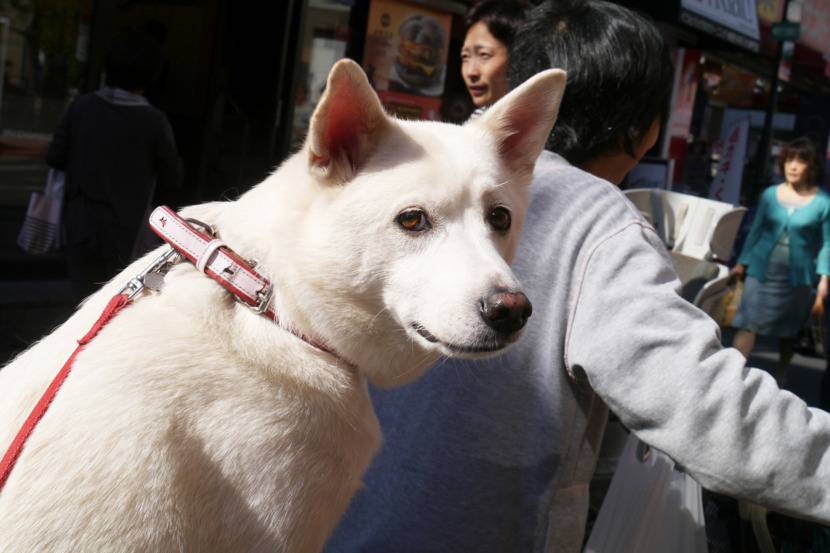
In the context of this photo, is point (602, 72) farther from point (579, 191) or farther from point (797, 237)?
point (797, 237)

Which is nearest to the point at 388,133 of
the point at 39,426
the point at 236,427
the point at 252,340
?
the point at 252,340

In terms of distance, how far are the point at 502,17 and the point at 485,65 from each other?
21cm

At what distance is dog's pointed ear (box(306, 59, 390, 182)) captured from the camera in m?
1.69

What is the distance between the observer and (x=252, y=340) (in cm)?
158

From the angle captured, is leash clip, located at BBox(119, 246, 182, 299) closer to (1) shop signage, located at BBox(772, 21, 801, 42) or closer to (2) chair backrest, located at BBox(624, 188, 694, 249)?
(2) chair backrest, located at BBox(624, 188, 694, 249)

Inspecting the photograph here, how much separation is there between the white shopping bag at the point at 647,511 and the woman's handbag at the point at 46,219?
3.77 meters

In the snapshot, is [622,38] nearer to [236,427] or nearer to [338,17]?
[236,427]

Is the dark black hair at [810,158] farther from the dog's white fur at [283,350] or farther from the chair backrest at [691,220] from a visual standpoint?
the dog's white fur at [283,350]

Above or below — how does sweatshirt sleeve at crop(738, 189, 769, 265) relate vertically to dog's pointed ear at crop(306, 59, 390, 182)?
below

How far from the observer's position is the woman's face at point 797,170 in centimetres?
809

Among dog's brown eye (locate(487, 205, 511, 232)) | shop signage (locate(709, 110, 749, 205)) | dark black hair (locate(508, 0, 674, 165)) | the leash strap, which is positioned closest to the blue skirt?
shop signage (locate(709, 110, 749, 205))

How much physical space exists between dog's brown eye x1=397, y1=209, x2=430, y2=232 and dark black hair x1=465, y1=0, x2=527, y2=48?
2002 mm

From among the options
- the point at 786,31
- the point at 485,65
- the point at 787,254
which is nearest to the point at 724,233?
the point at 485,65

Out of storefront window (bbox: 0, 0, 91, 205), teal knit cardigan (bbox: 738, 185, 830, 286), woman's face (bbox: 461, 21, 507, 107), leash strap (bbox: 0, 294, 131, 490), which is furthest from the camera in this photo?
teal knit cardigan (bbox: 738, 185, 830, 286)
